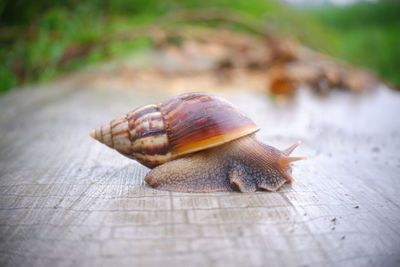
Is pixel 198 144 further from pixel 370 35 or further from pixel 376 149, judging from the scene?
pixel 370 35

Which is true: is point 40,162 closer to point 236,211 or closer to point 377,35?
point 236,211

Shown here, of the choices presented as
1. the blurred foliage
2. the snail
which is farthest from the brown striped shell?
the blurred foliage

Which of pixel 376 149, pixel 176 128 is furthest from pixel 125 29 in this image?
pixel 376 149

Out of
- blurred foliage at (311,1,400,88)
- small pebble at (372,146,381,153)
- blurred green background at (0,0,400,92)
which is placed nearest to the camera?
small pebble at (372,146,381,153)

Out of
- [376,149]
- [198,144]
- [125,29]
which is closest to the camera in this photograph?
[198,144]

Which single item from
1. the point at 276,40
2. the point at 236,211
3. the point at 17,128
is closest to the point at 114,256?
the point at 236,211

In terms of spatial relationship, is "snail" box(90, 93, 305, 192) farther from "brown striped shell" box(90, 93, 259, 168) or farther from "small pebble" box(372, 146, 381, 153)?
"small pebble" box(372, 146, 381, 153)
